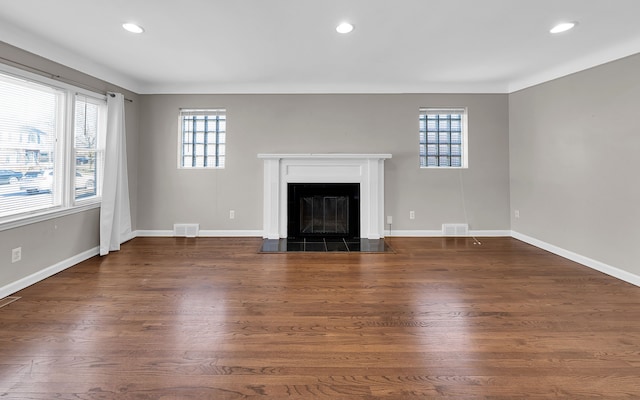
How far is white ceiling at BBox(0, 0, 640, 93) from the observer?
8.09 ft

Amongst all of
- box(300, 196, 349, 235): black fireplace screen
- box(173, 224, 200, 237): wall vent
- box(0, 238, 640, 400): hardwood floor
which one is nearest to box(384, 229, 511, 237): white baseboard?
box(300, 196, 349, 235): black fireplace screen

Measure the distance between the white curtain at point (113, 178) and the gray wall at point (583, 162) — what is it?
18.3 feet

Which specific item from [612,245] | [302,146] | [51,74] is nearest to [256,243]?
[302,146]

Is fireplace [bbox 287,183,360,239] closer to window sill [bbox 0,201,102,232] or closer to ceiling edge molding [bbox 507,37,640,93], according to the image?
window sill [bbox 0,201,102,232]

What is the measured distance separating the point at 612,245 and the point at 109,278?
5.11 metres

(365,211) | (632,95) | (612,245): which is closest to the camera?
(632,95)

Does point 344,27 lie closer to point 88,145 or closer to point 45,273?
point 88,145

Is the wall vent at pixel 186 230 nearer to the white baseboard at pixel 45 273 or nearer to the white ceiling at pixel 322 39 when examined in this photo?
the white baseboard at pixel 45 273

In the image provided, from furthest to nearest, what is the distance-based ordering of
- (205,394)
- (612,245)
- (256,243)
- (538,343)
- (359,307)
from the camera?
(256,243) < (612,245) < (359,307) < (538,343) < (205,394)

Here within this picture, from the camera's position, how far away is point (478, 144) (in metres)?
4.80

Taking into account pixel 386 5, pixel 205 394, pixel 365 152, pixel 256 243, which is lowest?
pixel 205 394

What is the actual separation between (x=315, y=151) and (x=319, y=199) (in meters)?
0.75

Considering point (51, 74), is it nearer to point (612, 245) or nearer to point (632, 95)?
point (632, 95)

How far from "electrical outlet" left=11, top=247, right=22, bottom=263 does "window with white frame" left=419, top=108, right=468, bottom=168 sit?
488 cm
